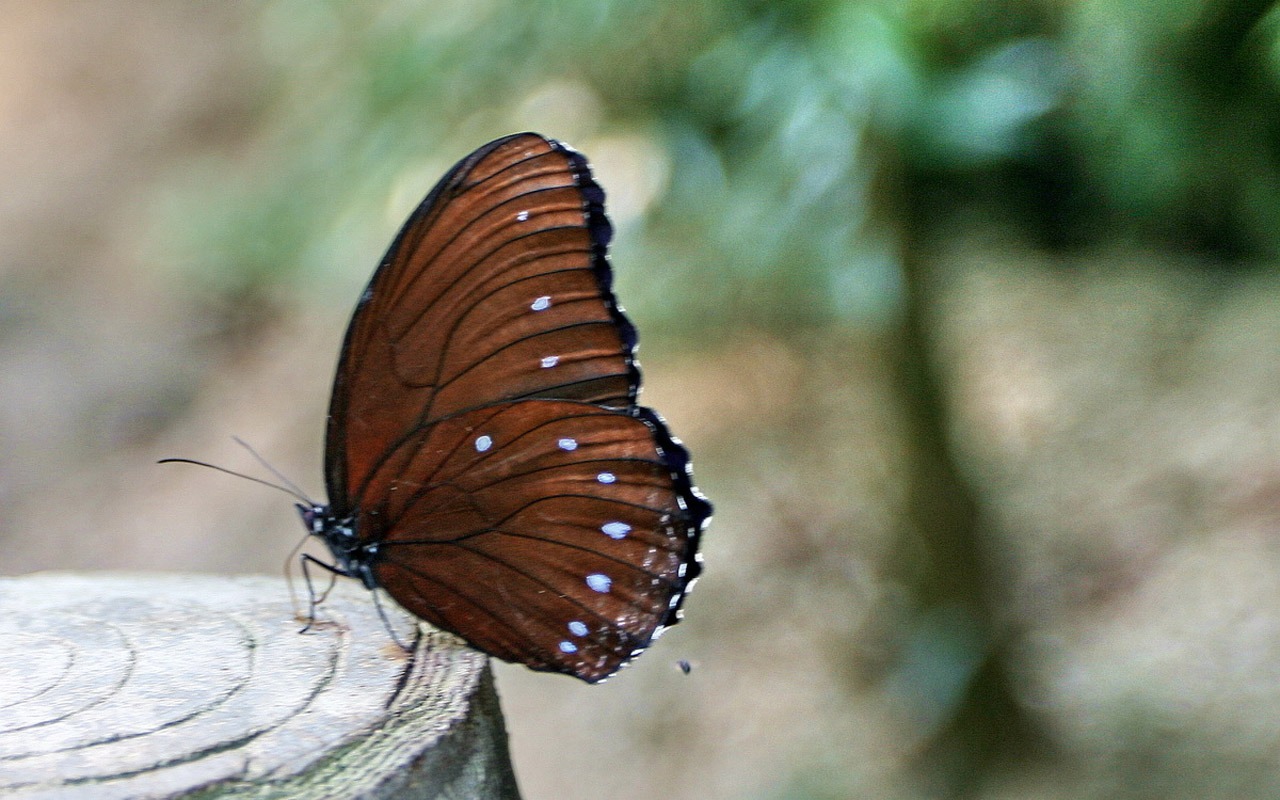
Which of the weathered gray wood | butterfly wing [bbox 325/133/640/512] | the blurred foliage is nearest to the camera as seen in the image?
the weathered gray wood

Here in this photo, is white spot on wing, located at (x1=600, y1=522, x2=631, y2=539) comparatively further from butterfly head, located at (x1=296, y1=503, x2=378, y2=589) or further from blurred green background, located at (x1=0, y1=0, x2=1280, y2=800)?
blurred green background, located at (x1=0, y1=0, x2=1280, y2=800)

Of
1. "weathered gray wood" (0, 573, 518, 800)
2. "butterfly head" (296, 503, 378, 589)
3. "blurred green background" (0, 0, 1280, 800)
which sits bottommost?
"weathered gray wood" (0, 573, 518, 800)

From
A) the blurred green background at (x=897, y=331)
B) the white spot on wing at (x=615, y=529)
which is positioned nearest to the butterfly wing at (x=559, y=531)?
the white spot on wing at (x=615, y=529)

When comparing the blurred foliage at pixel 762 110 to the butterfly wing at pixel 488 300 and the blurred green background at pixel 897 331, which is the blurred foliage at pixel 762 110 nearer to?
the blurred green background at pixel 897 331

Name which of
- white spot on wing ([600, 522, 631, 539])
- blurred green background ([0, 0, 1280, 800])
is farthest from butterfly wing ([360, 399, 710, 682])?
blurred green background ([0, 0, 1280, 800])

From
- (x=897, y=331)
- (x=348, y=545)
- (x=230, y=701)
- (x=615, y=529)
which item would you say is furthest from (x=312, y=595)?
(x=897, y=331)

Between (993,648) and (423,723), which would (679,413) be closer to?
(993,648)

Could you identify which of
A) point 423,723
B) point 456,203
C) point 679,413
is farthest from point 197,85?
point 423,723
